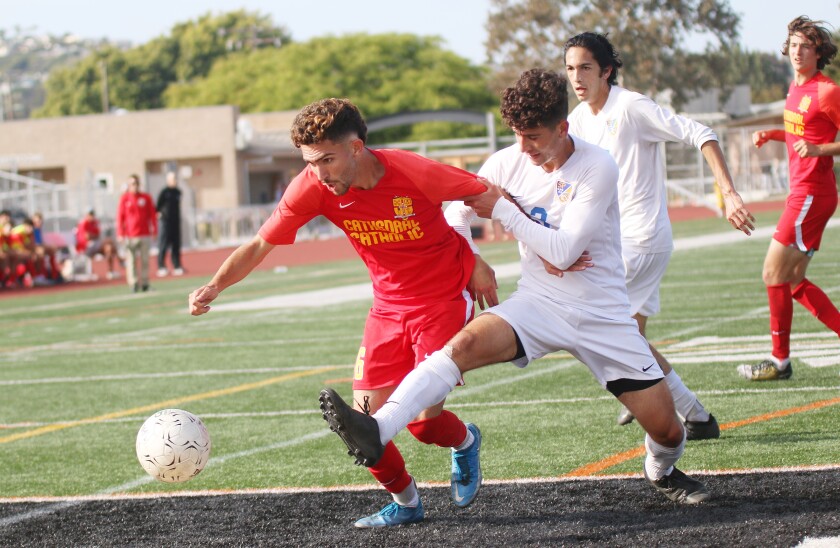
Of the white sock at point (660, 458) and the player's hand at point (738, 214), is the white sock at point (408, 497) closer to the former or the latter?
the white sock at point (660, 458)

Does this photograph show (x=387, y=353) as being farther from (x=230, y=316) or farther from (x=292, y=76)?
(x=292, y=76)

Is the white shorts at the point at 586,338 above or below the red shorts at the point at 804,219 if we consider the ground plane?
below

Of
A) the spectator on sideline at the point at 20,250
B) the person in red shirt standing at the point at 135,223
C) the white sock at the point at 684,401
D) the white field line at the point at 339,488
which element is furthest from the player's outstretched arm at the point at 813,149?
the spectator on sideline at the point at 20,250

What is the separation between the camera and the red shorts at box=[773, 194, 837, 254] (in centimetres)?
794

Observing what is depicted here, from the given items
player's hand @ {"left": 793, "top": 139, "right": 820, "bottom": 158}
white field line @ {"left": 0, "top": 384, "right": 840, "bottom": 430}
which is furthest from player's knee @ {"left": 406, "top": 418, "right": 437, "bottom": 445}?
player's hand @ {"left": 793, "top": 139, "right": 820, "bottom": 158}

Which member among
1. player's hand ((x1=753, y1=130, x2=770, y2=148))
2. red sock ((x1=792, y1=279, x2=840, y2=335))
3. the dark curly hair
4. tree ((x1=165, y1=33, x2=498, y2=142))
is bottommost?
red sock ((x1=792, y1=279, x2=840, y2=335))

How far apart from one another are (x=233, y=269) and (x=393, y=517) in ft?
4.36

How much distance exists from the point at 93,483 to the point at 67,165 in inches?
2167

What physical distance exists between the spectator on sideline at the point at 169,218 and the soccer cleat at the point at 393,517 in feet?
69.0

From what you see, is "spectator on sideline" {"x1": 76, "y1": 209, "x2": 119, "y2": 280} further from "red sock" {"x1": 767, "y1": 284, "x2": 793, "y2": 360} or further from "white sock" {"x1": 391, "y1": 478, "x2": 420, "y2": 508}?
"white sock" {"x1": 391, "y1": 478, "x2": 420, "y2": 508}

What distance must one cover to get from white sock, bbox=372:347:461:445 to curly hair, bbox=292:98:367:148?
3.26ft

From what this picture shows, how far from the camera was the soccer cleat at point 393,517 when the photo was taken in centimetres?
521

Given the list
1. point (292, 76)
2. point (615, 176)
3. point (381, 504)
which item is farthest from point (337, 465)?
point (292, 76)

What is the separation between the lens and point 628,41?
194ft
